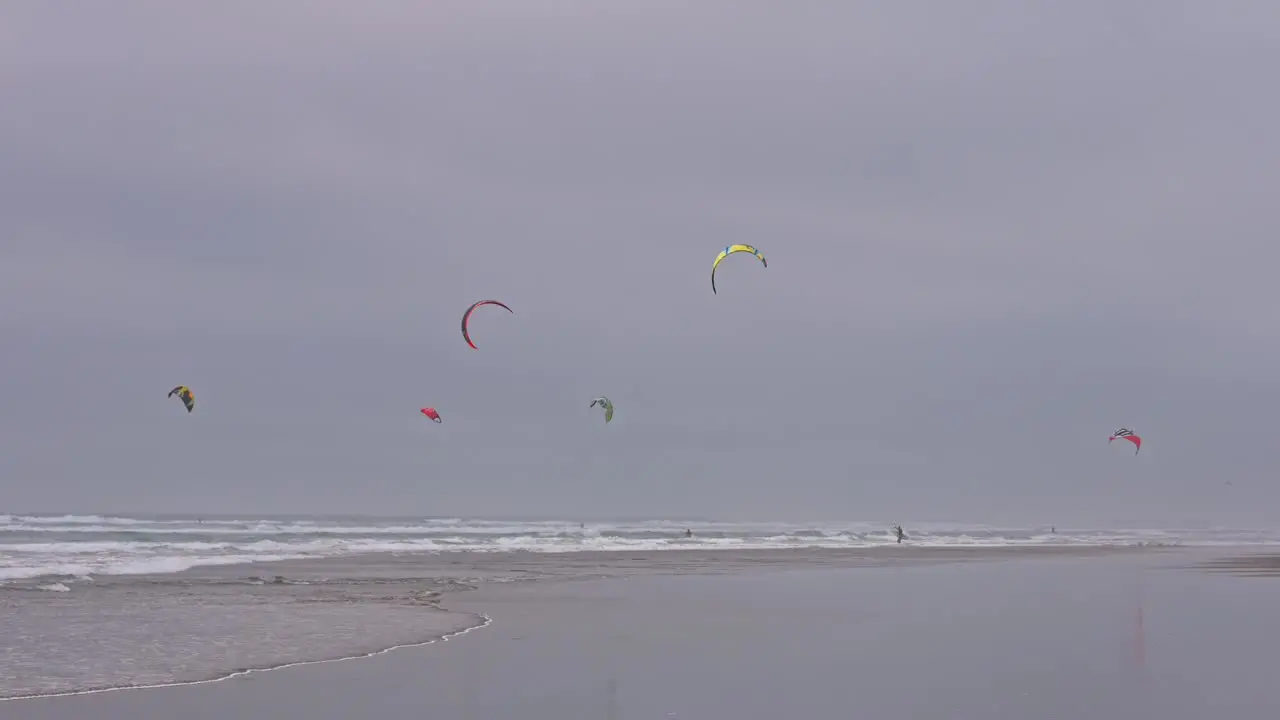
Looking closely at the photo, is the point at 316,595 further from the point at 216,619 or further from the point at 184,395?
the point at 184,395

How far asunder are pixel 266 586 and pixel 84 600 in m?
3.93

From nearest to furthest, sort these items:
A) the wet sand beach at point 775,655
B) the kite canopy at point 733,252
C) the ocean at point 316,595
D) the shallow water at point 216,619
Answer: the wet sand beach at point 775,655, the shallow water at point 216,619, the ocean at point 316,595, the kite canopy at point 733,252

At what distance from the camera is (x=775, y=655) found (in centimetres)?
1277

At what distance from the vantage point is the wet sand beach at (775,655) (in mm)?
9641

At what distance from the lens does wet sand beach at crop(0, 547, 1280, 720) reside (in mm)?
9641

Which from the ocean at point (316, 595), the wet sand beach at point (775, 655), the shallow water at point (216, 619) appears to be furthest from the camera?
the ocean at point (316, 595)

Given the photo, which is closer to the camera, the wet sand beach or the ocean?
the wet sand beach

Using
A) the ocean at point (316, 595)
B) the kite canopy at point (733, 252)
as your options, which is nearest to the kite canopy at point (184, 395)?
the ocean at point (316, 595)

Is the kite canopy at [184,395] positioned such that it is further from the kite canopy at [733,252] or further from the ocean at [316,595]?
the kite canopy at [733,252]

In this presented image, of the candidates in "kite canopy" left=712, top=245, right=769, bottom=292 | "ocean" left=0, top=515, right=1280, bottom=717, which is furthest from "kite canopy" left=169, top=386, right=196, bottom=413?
"kite canopy" left=712, top=245, right=769, bottom=292

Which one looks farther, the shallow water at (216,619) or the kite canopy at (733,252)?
the kite canopy at (733,252)

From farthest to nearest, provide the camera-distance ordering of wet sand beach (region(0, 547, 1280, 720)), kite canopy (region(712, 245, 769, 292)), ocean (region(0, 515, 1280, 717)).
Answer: kite canopy (region(712, 245, 769, 292))
ocean (region(0, 515, 1280, 717))
wet sand beach (region(0, 547, 1280, 720))

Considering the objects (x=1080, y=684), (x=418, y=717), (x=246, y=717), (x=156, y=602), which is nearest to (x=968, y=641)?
(x=1080, y=684)

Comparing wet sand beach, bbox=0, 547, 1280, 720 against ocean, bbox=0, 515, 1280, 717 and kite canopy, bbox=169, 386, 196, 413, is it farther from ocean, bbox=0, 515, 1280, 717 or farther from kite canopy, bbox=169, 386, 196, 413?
kite canopy, bbox=169, 386, 196, 413
